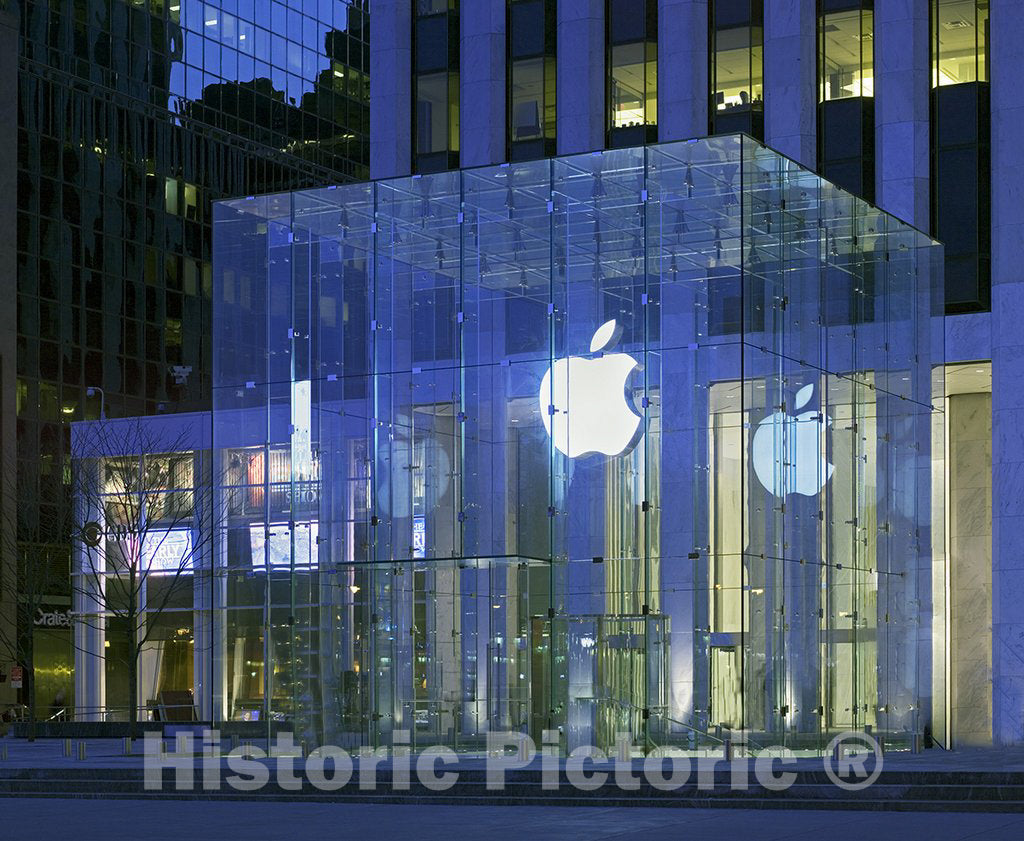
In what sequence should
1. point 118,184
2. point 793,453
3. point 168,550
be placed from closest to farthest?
point 793,453, point 168,550, point 118,184

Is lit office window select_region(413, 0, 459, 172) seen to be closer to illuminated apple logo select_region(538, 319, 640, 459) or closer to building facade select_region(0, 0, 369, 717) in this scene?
illuminated apple logo select_region(538, 319, 640, 459)

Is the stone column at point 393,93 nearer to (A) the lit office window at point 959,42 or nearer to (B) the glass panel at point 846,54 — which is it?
(B) the glass panel at point 846,54

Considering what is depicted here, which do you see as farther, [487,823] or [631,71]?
[631,71]

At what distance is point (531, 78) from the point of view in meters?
44.7

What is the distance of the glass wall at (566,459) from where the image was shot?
103 feet

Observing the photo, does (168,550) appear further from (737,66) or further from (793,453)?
(793,453)

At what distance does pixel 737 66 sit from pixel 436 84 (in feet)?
25.5

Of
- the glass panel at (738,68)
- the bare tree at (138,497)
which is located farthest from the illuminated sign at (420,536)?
the bare tree at (138,497)

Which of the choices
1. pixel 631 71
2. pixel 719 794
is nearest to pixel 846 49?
pixel 631 71

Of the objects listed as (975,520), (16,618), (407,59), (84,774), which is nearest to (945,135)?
(975,520)

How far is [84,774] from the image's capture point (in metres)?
29.5

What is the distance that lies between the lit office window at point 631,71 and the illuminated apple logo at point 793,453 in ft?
37.8

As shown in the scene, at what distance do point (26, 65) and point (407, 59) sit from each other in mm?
31741

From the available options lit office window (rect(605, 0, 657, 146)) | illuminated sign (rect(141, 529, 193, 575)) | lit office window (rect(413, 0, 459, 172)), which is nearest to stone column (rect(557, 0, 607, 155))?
lit office window (rect(605, 0, 657, 146))
